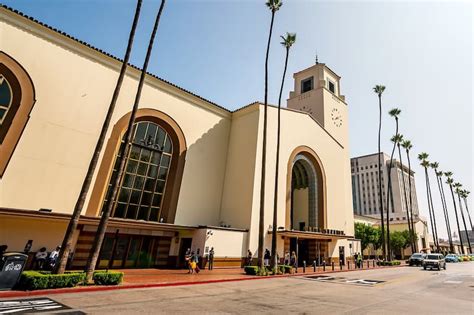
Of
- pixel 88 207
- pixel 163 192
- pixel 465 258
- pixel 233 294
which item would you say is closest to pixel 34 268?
pixel 88 207

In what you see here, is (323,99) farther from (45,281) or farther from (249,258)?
(45,281)

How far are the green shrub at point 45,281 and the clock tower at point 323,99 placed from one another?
33428 mm

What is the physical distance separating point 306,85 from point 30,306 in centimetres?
4095

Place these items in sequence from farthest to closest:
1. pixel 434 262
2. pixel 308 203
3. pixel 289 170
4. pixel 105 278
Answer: pixel 308 203 → pixel 434 262 → pixel 289 170 → pixel 105 278

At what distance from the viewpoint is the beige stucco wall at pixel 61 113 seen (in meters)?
15.7

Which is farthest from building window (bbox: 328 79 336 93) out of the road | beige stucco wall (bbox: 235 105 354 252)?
the road

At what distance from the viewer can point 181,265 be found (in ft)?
68.9

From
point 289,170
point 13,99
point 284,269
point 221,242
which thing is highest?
point 289,170

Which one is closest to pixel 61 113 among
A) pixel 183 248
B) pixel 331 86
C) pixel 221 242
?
pixel 183 248

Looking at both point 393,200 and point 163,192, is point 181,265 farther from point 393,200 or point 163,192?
point 393,200

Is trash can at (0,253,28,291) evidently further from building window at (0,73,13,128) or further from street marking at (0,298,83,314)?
building window at (0,73,13,128)

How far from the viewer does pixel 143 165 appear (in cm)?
2141

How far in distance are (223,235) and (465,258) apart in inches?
2723

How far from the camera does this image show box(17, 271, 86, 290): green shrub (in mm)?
9602
